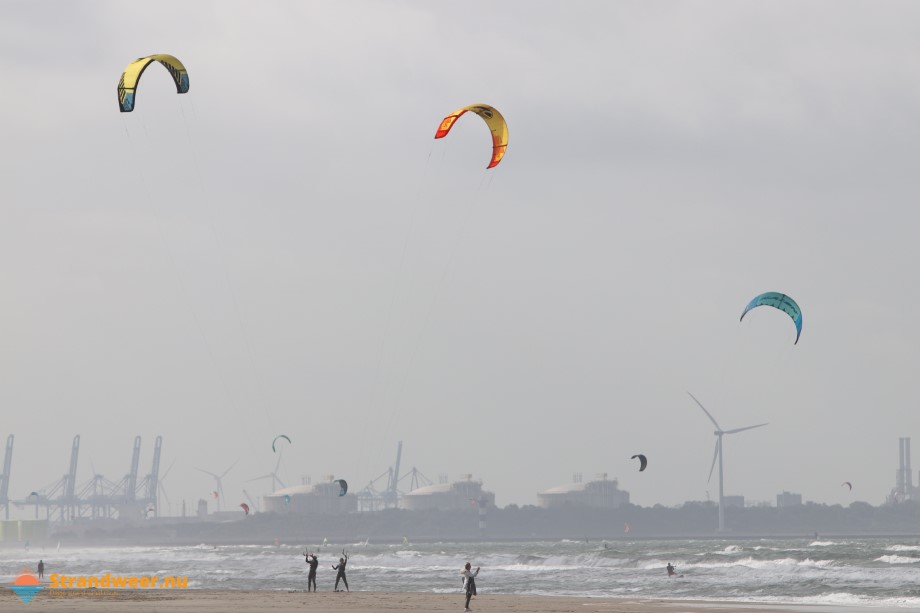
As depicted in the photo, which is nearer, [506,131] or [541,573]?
[506,131]

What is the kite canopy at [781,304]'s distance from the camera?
51.2 meters

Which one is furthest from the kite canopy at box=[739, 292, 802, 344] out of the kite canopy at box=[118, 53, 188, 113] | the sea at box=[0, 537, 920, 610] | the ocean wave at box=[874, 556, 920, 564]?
the kite canopy at box=[118, 53, 188, 113]

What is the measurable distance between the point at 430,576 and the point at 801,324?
26.1 m

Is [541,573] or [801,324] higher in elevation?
[801,324]

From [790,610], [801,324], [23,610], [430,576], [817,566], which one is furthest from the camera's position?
[430,576]

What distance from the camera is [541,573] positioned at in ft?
223

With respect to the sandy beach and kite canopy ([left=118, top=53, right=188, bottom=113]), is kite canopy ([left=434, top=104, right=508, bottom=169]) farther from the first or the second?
the sandy beach

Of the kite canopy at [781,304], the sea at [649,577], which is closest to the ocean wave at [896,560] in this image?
the sea at [649,577]

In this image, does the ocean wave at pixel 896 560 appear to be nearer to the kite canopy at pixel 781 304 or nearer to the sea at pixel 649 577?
the sea at pixel 649 577

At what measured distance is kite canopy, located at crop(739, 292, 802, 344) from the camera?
5116cm

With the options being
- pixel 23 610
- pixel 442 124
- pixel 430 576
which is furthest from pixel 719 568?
pixel 23 610

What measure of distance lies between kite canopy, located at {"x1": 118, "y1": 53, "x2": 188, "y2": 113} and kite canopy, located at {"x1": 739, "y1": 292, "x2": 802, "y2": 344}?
25318 mm

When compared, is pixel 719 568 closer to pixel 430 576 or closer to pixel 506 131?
pixel 430 576

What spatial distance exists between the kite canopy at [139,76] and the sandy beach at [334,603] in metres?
14.6
